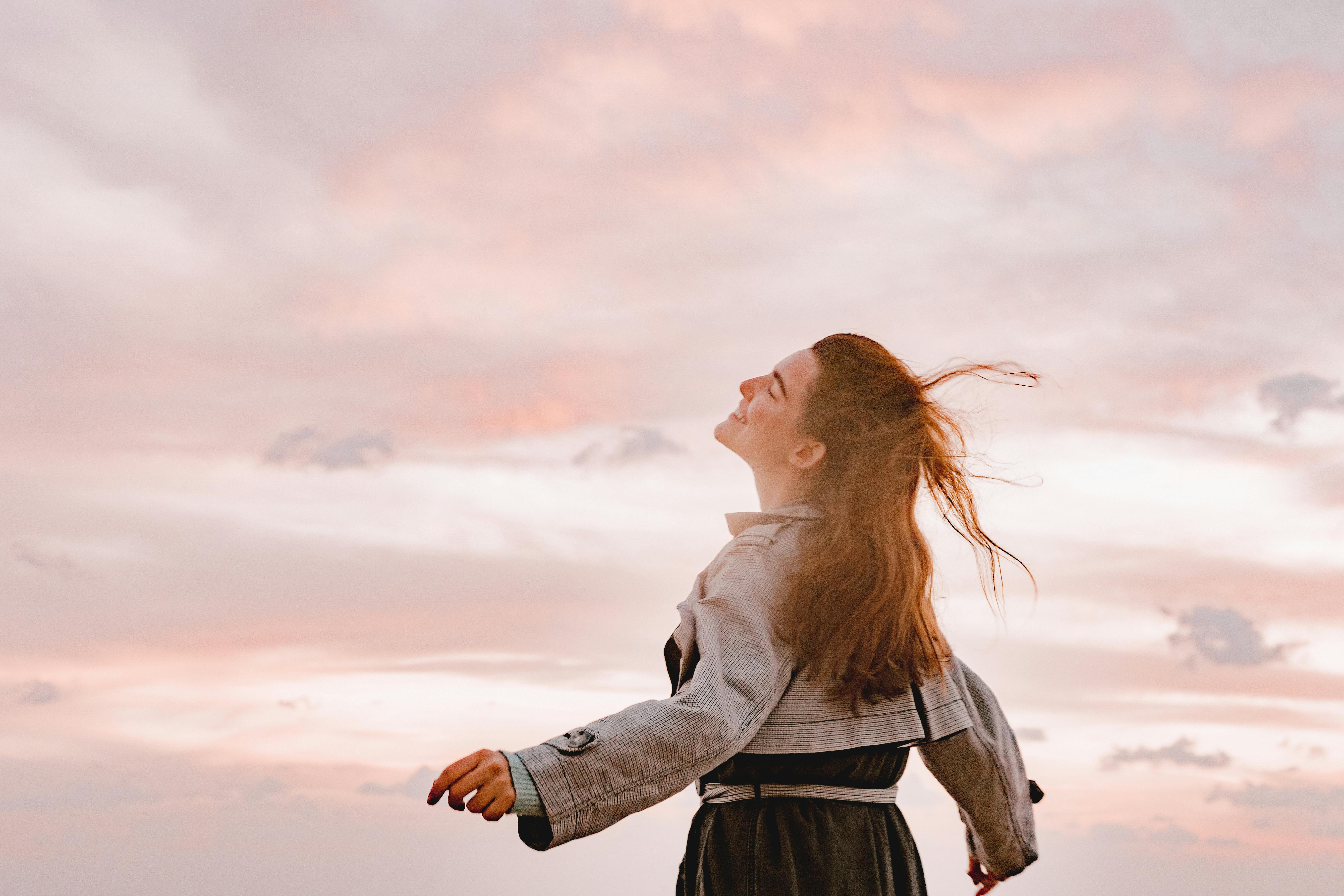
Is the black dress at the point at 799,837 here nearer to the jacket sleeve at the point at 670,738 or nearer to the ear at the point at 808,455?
the jacket sleeve at the point at 670,738

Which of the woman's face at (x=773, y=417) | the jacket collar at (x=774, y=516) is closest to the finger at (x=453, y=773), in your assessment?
the jacket collar at (x=774, y=516)

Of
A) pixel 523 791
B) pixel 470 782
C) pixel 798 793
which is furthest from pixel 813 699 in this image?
pixel 470 782

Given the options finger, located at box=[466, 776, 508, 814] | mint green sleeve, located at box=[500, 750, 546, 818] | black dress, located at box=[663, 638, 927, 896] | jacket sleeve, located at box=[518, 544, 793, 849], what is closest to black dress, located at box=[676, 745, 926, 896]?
black dress, located at box=[663, 638, 927, 896]

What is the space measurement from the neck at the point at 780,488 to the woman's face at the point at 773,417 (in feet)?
0.08

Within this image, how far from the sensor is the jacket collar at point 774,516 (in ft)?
12.0

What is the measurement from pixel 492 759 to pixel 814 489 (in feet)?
4.84

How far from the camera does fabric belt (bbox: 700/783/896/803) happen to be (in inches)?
132

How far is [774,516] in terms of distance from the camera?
3.67 meters

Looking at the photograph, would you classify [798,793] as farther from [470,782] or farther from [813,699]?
[470,782]

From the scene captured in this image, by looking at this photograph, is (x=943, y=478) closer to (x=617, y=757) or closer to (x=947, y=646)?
(x=947, y=646)

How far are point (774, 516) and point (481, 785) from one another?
1.32m

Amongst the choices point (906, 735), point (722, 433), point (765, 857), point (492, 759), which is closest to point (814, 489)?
point (722, 433)

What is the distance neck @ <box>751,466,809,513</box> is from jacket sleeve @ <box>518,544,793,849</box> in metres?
0.62

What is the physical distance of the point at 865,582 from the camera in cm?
346
